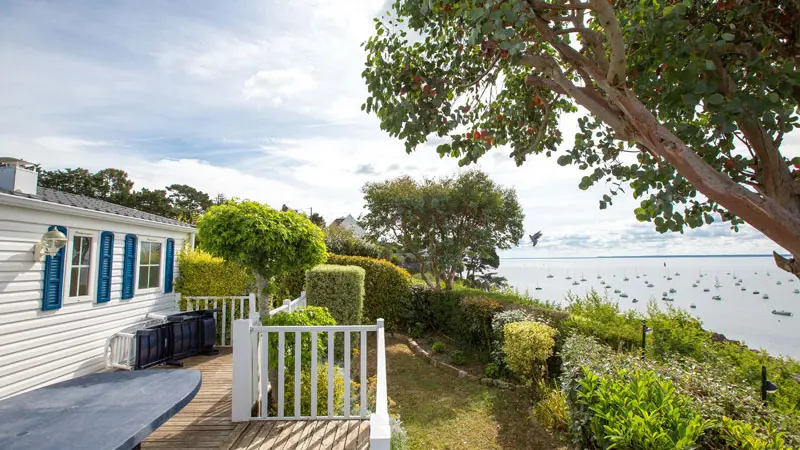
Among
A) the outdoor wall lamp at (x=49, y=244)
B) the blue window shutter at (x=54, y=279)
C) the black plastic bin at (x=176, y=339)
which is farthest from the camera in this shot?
the black plastic bin at (x=176, y=339)

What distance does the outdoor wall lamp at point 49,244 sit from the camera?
461cm

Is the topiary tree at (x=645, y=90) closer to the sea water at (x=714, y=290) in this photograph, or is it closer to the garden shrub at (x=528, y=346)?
the sea water at (x=714, y=290)

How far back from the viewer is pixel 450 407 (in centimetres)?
611

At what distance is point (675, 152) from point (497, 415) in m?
5.05

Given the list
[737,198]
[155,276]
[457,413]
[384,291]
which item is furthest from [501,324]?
[155,276]

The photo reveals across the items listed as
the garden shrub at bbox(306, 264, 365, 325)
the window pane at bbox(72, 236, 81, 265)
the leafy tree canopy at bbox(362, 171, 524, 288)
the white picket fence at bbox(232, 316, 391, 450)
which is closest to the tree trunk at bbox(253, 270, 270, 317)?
the white picket fence at bbox(232, 316, 391, 450)

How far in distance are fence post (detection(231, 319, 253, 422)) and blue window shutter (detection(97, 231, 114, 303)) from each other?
11.4ft

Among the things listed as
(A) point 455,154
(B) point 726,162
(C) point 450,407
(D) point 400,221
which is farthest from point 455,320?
(B) point 726,162

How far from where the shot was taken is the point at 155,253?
7.03 metres

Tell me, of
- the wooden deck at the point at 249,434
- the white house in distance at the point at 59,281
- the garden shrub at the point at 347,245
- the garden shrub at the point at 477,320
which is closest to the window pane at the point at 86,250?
the white house in distance at the point at 59,281

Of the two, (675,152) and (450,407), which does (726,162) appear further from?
(450,407)

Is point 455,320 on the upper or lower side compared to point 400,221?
lower

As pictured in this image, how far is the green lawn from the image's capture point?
498 cm

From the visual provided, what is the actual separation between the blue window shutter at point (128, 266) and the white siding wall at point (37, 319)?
160mm
